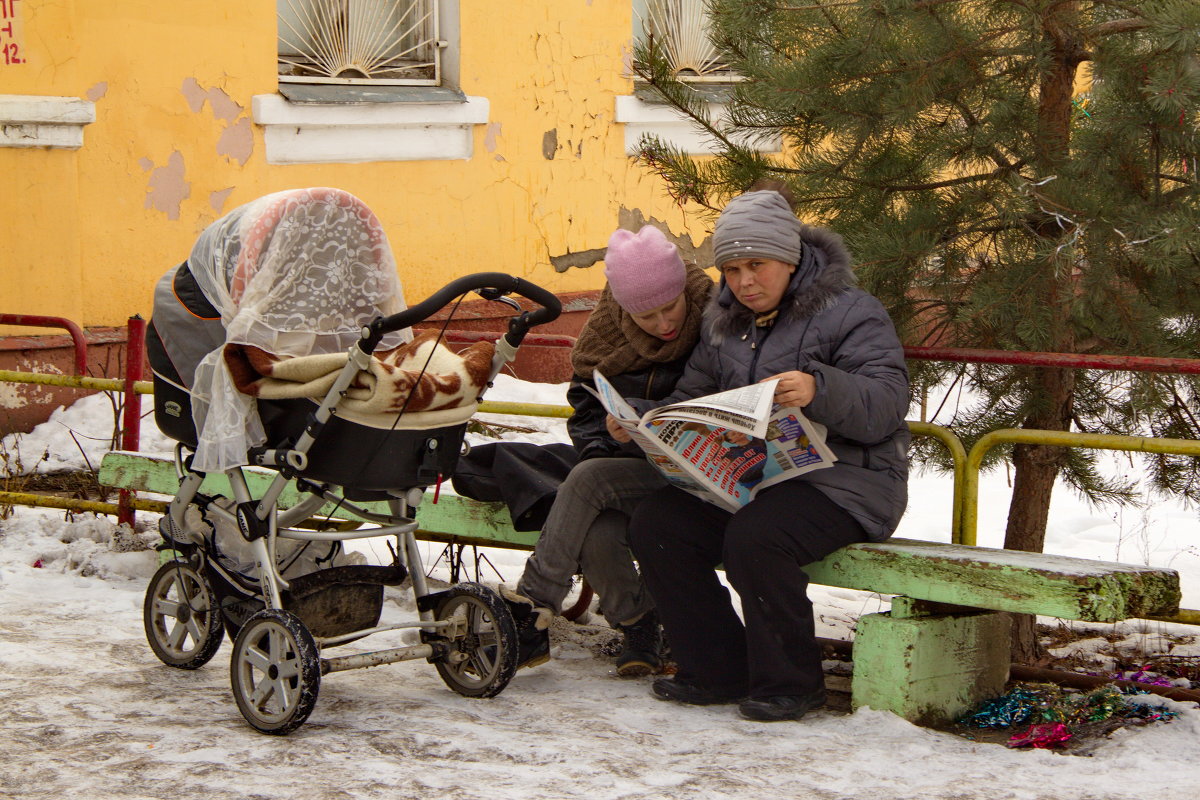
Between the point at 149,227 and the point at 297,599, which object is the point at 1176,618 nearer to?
the point at 297,599

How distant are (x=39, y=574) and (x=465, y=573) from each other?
4.90 ft

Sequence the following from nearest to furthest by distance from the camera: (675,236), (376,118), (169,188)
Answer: (169,188), (376,118), (675,236)

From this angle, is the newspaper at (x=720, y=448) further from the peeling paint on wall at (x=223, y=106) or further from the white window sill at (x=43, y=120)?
the peeling paint on wall at (x=223, y=106)

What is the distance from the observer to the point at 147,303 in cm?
731

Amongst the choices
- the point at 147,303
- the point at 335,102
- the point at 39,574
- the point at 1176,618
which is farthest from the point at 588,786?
the point at 335,102

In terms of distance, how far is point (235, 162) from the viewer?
24.9 feet

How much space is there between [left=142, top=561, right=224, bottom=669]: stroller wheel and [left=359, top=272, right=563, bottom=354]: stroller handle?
107cm

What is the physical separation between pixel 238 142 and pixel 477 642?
434cm

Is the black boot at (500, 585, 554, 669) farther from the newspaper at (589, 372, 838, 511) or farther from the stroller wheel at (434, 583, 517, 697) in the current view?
the newspaper at (589, 372, 838, 511)

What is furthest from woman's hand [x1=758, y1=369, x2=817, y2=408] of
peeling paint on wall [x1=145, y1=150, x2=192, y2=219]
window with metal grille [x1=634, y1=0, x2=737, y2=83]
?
window with metal grille [x1=634, y1=0, x2=737, y2=83]

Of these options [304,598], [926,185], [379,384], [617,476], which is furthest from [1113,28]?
[304,598]

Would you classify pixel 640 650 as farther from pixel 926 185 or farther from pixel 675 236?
pixel 675 236

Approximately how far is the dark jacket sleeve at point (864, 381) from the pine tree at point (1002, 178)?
0.37 m

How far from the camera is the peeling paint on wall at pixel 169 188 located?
7305 mm
